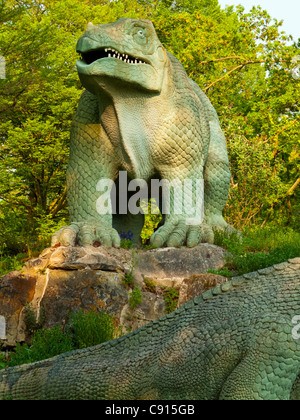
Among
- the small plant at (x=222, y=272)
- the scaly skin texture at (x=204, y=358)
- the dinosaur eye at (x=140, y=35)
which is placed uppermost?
the dinosaur eye at (x=140, y=35)

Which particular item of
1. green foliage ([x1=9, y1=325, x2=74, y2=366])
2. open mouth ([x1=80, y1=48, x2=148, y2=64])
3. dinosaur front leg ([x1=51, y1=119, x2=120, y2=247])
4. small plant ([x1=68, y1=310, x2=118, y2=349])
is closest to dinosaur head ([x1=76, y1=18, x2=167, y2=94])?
open mouth ([x1=80, y1=48, x2=148, y2=64])

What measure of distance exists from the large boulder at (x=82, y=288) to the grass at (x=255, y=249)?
0.56m

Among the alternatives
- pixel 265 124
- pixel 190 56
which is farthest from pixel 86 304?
pixel 265 124

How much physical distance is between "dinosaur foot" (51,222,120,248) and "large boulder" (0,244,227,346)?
0.32ft

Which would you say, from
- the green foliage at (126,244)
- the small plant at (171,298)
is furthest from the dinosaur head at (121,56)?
the small plant at (171,298)

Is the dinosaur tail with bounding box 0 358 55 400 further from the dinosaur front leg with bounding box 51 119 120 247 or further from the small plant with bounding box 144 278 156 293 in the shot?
the dinosaur front leg with bounding box 51 119 120 247

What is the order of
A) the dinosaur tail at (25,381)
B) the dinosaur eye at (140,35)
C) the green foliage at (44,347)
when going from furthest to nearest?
1. the dinosaur eye at (140,35)
2. the green foliage at (44,347)
3. the dinosaur tail at (25,381)

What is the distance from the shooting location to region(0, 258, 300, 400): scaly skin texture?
8.35 feet

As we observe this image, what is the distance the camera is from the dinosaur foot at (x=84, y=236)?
6.21 m

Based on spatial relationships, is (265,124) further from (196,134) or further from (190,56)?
(196,134)

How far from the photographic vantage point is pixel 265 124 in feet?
53.9

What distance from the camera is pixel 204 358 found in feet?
8.73

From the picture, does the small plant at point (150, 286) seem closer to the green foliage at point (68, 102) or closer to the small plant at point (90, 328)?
the small plant at point (90, 328)

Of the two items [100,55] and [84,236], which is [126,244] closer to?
[84,236]
